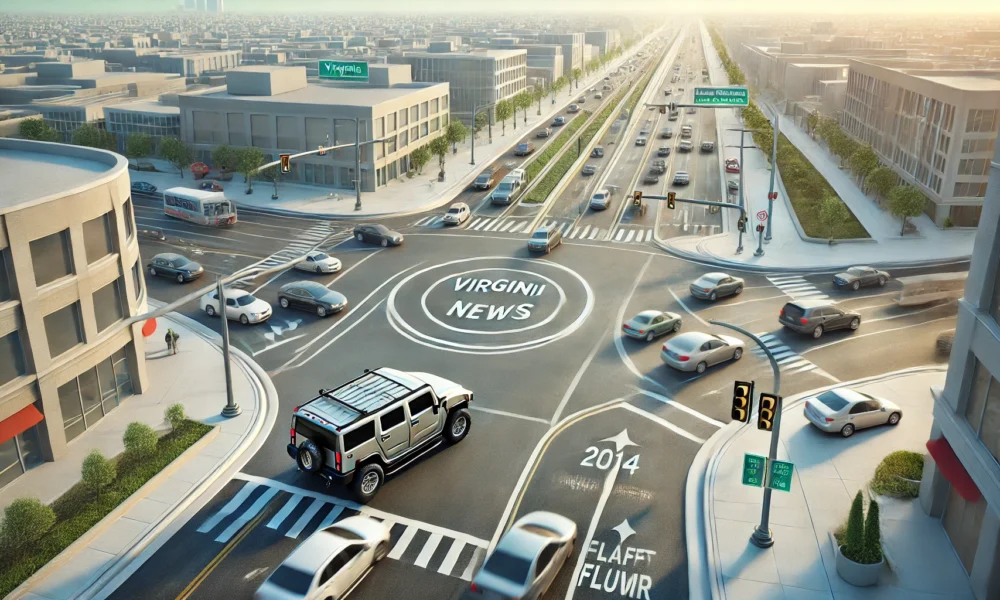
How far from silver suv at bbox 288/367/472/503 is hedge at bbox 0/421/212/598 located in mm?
5020

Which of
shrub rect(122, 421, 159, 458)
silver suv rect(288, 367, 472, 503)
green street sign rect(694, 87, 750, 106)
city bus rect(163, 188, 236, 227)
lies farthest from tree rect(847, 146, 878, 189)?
shrub rect(122, 421, 159, 458)

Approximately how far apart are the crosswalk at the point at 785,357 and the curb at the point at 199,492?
22.6 metres

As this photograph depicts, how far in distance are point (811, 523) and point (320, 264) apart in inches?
1377

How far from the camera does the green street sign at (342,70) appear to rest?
299 ft

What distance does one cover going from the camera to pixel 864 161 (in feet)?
237

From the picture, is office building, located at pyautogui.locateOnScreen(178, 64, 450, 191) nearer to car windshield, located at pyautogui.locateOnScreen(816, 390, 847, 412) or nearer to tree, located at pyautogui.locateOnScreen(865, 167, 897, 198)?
tree, located at pyautogui.locateOnScreen(865, 167, 897, 198)

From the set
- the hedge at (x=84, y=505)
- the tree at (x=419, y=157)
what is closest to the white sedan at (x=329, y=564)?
the hedge at (x=84, y=505)

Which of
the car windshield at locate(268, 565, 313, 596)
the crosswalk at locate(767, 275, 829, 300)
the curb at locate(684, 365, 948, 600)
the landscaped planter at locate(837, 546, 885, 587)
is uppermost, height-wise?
the car windshield at locate(268, 565, 313, 596)

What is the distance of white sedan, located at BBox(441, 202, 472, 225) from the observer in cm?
6341

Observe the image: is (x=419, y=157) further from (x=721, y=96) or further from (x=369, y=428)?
(x=369, y=428)

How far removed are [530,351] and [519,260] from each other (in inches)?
616

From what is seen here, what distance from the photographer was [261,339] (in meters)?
40.4

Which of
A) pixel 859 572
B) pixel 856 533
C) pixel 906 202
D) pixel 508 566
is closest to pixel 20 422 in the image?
pixel 508 566

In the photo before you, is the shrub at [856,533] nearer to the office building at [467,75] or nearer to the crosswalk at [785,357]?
the crosswalk at [785,357]
